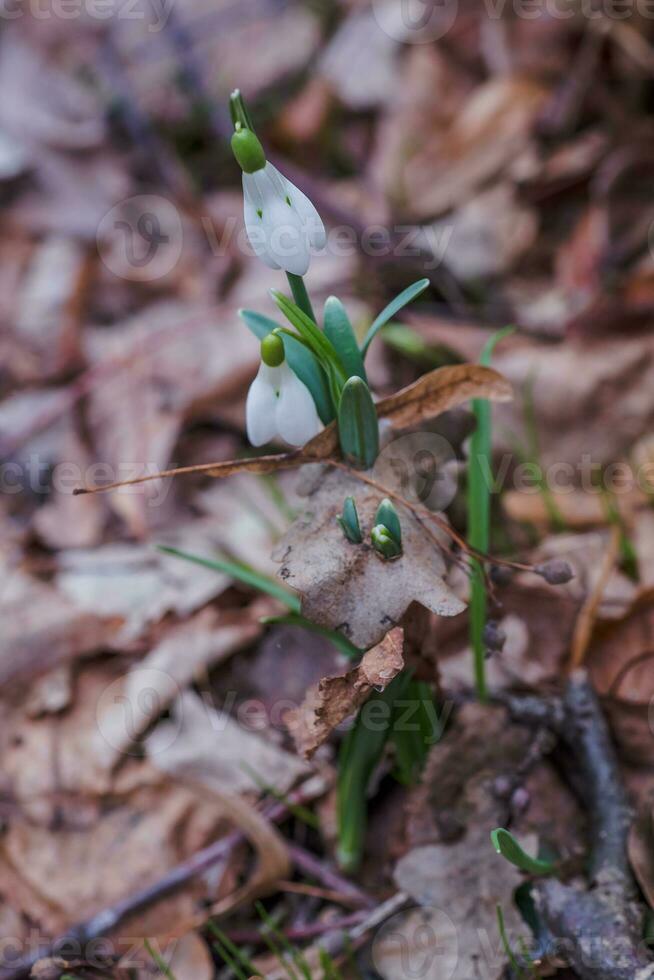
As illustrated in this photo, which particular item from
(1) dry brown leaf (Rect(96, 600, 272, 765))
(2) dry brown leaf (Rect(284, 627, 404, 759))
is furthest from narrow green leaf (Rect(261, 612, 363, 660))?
(1) dry brown leaf (Rect(96, 600, 272, 765))

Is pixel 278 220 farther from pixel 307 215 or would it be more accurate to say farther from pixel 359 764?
pixel 359 764

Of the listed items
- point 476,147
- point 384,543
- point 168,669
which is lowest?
point 168,669

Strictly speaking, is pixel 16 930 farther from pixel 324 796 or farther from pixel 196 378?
pixel 196 378

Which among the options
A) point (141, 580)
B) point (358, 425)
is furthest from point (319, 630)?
point (141, 580)

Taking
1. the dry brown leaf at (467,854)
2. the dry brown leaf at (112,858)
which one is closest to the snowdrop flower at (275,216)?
the dry brown leaf at (467,854)

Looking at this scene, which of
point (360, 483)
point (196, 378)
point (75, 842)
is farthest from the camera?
point (196, 378)

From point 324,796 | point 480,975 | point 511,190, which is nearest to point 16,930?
point 324,796
